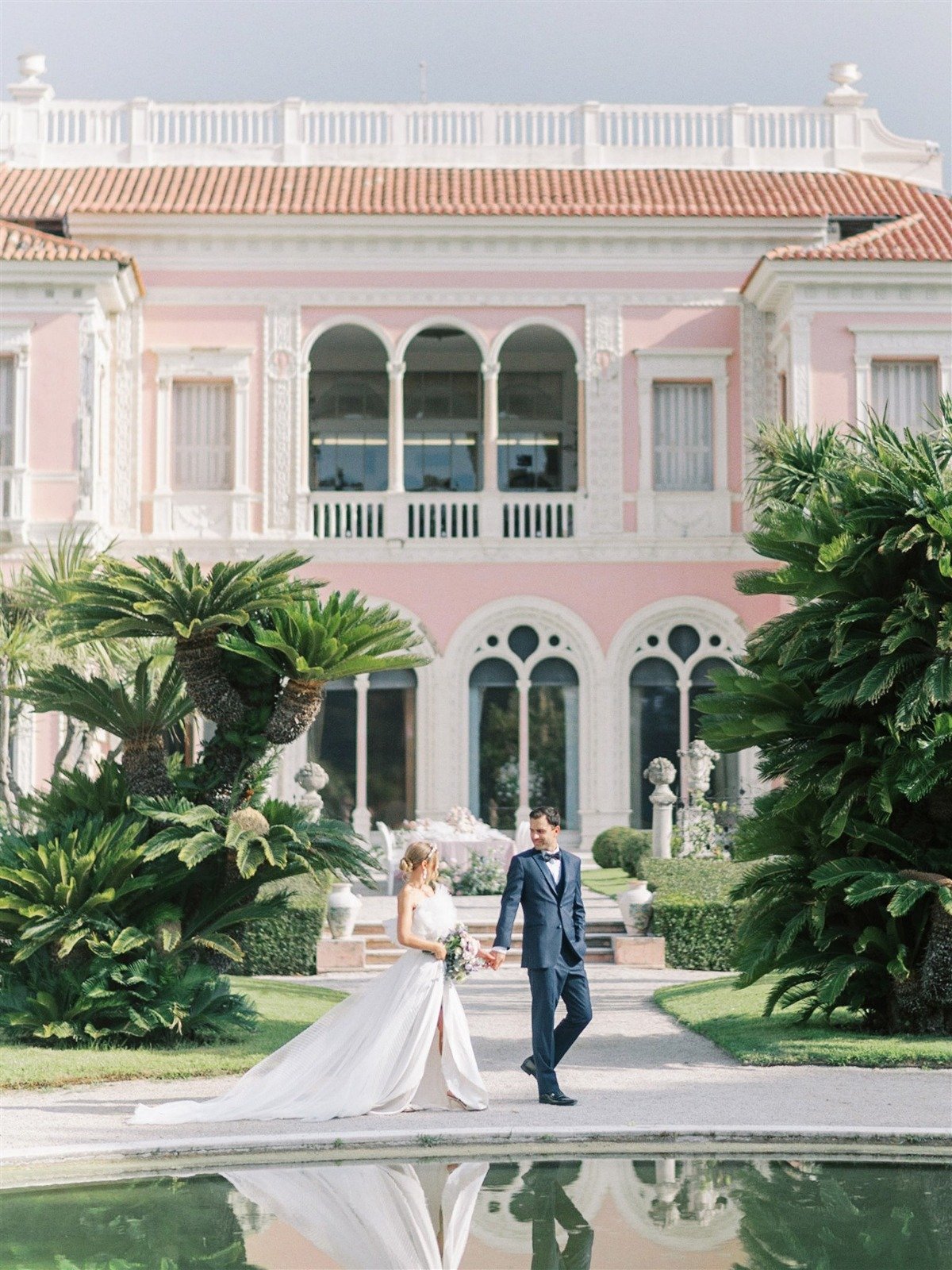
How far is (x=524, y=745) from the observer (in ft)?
91.2

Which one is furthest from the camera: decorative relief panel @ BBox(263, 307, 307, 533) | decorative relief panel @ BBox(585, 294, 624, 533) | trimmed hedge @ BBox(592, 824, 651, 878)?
decorative relief panel @ BBox(585, 294, 624, 533)

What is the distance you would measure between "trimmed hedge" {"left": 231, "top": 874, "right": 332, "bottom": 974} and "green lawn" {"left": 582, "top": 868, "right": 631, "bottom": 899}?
5174 millimetres

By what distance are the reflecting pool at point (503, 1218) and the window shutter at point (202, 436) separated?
20858 mm

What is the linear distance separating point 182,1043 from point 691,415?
61.3 feet

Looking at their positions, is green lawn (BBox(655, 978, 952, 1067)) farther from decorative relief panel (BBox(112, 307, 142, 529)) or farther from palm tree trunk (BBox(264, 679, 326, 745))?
decorative relief panel (BBox(112, 307, 142, 529))

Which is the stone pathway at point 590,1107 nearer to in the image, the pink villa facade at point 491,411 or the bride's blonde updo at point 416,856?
the bride's blonde updo at point 416,856

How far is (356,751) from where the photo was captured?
2781cm

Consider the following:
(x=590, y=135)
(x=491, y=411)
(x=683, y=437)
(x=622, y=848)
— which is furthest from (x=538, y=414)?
(x=622, y=848)

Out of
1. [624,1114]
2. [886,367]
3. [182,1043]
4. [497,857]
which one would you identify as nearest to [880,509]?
[624,1114]

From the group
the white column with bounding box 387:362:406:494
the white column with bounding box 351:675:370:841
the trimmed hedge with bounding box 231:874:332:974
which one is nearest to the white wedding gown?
the trimmed hedge with bounding box 231:874:332:974

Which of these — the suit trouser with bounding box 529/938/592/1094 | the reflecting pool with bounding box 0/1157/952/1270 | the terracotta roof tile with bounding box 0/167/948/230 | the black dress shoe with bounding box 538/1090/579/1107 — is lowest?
the black dress shoe with bounding box 538/1090/579/1107

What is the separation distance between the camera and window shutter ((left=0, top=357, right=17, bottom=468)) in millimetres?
26312

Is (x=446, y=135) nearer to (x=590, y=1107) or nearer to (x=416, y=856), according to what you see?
(x=416, y=856)

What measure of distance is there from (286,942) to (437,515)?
11.6 meters
